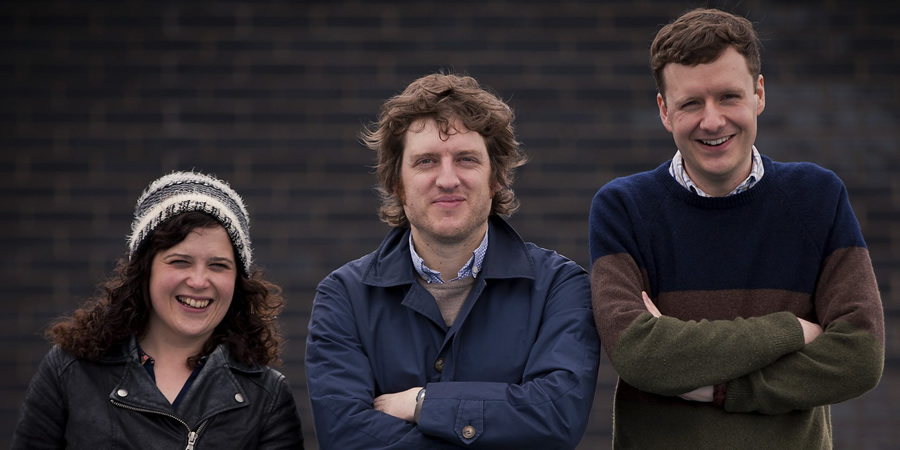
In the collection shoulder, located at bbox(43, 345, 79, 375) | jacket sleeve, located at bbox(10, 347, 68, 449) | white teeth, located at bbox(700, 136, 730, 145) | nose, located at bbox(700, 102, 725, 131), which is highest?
nose, located at bbox(700, 102, 725, 131)

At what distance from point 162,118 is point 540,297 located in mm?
4199

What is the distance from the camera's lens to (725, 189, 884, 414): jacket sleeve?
292cm

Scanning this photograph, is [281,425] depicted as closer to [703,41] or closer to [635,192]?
[635,192]

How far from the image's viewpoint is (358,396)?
3064mm

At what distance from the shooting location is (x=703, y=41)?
9.96 ft

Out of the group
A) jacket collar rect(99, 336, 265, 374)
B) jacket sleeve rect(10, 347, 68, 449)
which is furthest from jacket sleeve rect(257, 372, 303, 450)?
jacket sleeve rect(10, 347, 68, 449)

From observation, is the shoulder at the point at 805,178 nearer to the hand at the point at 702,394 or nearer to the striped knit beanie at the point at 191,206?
the hand at the point at 702,394

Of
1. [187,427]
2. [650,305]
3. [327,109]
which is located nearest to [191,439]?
[187,427]

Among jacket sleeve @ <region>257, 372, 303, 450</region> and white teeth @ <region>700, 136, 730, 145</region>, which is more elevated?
white teeth @ <region>700, 136, 730, 145</region>

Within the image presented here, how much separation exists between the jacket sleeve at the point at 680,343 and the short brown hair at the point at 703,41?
2.09 feet

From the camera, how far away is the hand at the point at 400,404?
3.05 metres

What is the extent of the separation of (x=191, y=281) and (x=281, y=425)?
1.67 ft

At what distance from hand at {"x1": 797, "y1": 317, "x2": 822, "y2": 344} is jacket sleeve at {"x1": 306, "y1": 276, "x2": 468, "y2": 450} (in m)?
1.01

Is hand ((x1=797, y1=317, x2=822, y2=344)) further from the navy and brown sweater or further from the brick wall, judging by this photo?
the brick wall
